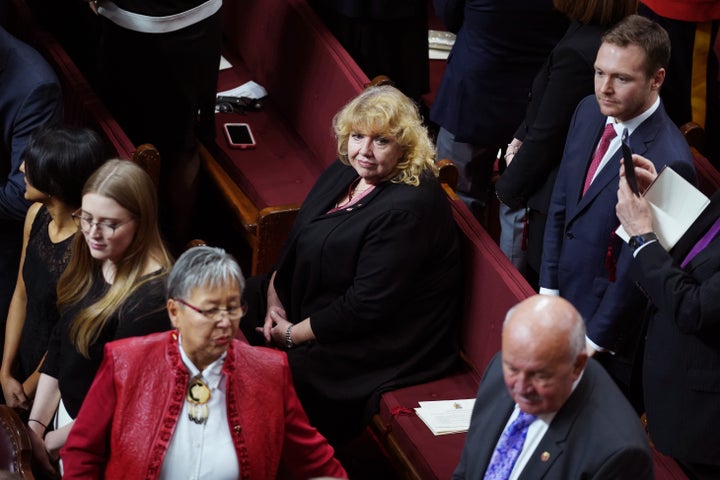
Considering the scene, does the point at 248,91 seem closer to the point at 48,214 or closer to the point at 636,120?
the point at 48,214

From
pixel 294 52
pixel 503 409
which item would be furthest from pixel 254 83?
pixel 503 409

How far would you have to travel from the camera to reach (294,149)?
5.74m

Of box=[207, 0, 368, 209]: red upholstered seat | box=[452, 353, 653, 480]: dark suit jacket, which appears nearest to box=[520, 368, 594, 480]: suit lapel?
box=[452, 353, 653, 480]: dark suit jacket

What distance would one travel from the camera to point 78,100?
17.1 ft

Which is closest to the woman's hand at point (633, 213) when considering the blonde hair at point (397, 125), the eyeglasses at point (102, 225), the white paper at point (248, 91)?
the blonde hair at point (397, 125)

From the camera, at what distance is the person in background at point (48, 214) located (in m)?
4.02

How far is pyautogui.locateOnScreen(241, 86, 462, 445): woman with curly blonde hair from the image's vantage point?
4281 mm

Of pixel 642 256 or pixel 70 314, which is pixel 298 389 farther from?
pixel 642 256

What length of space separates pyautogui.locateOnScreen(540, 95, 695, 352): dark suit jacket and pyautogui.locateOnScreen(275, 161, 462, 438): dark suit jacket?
1.33 ft

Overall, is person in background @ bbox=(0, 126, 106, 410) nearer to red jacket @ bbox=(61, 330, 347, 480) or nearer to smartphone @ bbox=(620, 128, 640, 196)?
red jacket @ bbox=(61, 330, 347, 480)

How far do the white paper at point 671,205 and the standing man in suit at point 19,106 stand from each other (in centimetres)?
219

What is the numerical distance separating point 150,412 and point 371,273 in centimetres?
122

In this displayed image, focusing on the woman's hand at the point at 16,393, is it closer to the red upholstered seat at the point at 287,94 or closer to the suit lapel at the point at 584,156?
the red upholstered seat at the point at 287,94

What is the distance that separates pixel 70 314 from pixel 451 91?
213cm
